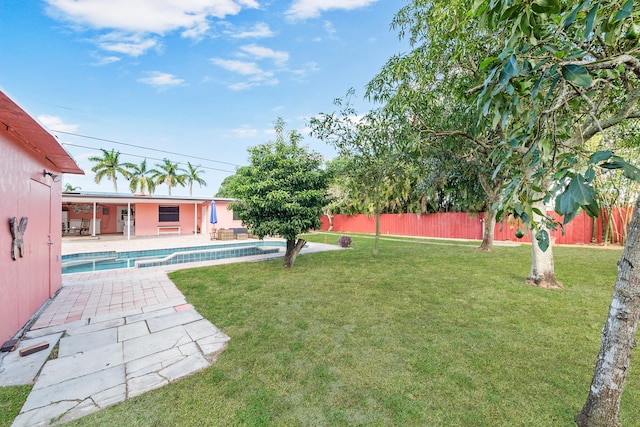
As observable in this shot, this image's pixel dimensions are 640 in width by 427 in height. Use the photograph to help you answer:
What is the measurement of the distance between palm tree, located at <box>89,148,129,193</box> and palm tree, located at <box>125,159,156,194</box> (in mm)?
548

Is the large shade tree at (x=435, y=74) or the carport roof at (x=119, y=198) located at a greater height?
the large shade tree at (x=435, y=74)

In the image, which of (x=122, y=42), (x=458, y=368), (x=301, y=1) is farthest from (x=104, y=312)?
(x=122, y=42)

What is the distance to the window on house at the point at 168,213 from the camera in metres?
17.8

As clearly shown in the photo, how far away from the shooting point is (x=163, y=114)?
15.9 m

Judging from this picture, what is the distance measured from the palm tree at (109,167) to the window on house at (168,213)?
1093 centimetres

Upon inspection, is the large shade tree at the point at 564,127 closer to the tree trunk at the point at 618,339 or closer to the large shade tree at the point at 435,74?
the tree trunk at the point at 618,339

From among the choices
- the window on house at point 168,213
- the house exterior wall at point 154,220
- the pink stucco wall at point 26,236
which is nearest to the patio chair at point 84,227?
the house exterior wall at point 154,220

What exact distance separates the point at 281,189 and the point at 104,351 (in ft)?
14.2

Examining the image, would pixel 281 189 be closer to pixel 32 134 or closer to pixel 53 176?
pixel 32 134

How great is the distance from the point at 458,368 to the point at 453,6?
4673 mm

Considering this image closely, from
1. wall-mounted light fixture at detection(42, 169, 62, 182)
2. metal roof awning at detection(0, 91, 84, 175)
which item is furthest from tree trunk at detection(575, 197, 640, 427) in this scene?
wall-mounted light fixture at detection(42, 169, 62, 182)

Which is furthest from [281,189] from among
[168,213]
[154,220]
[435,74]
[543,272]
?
[168,213]

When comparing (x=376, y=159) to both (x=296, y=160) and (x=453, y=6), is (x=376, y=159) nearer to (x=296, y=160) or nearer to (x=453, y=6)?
(x=296, y=160)

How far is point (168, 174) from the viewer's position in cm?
2700
